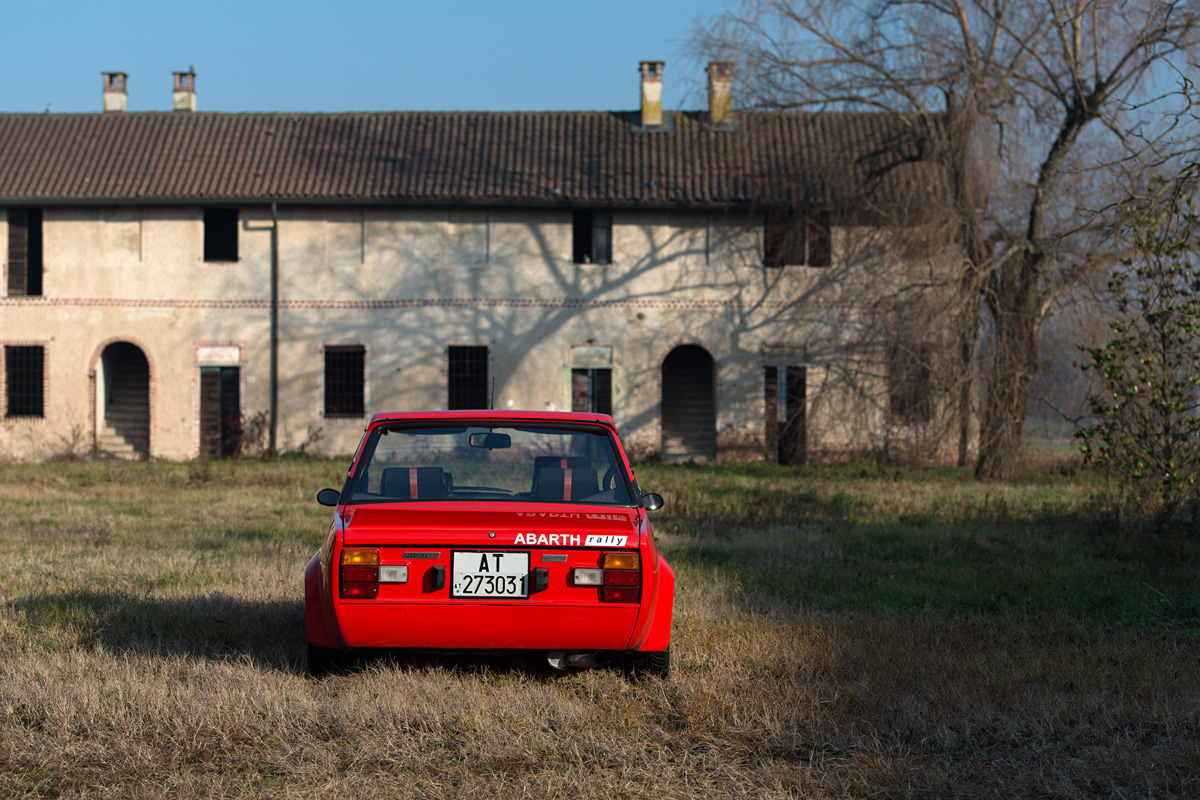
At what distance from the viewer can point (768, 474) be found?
73.8 ft

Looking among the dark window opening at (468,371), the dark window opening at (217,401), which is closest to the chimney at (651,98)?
the dark window opening at (468,371)

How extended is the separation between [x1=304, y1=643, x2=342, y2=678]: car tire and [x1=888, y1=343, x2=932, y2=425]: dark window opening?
15.0m

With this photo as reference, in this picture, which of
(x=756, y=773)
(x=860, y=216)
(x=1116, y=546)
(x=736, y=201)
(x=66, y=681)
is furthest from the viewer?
(x=736, y=201)

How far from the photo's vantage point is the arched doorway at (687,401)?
91.4 feet

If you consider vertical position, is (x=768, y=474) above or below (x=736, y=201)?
below

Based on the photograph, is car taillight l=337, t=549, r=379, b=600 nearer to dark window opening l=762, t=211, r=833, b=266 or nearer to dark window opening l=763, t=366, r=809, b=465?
dark window opening l=762, t=211, r=833, b=266

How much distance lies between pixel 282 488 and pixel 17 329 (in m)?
12.9

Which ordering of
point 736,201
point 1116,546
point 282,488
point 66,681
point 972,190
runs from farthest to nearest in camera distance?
point 736,201 < point 972,190 < point 282,488 < point 1116,546 < point 66,681

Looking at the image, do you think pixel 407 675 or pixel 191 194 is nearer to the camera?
pixel 407 675

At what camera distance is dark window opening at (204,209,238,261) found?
26422 millimetres

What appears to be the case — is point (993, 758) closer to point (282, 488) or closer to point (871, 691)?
point (871, 691)

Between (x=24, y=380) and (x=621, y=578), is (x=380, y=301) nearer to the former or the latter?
(x=24, y=380)

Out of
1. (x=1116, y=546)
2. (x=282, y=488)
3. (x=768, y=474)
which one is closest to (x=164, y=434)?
(x=282, y=488)

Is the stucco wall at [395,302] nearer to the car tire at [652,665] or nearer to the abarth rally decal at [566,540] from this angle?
the car tire at [652,665]
